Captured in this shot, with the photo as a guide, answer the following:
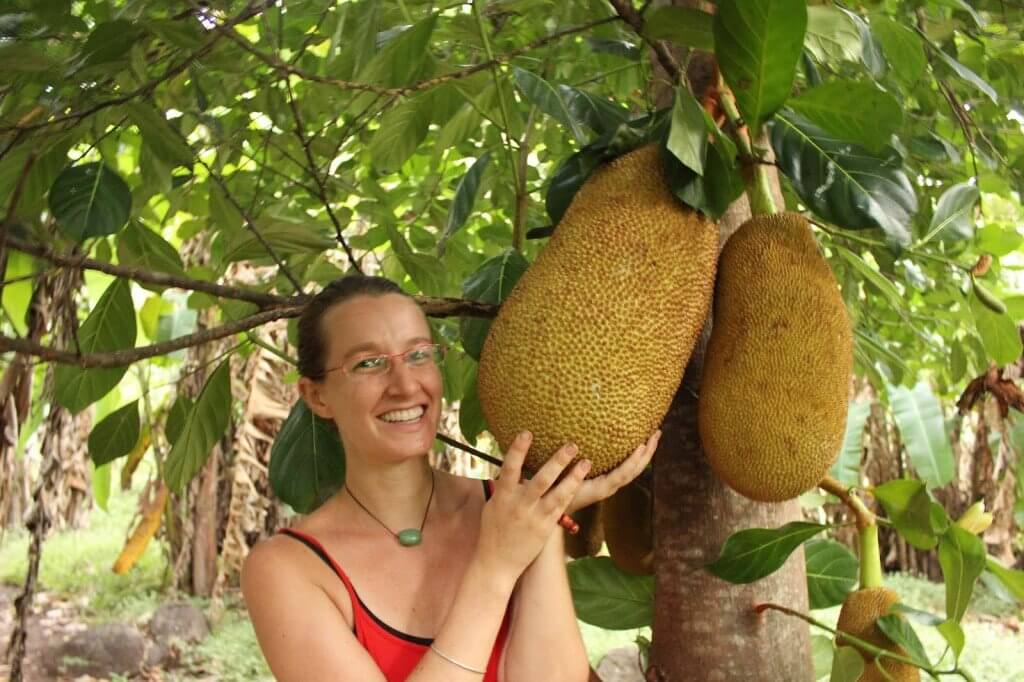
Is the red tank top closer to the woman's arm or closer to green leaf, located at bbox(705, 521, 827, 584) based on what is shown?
the woman's arm

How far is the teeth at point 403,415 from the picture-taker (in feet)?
Result: 3.65

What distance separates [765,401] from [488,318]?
355 mm

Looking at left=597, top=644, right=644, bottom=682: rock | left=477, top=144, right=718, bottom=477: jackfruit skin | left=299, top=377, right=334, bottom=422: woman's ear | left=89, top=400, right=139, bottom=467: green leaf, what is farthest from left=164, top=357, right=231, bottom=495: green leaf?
left=597, top=644, right=644, bottom=682: rock

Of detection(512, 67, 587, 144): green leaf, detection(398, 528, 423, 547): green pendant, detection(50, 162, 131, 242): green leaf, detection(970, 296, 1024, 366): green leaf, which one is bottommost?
detection(398, 528, 423, 547): green pendant

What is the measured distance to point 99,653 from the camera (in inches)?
184

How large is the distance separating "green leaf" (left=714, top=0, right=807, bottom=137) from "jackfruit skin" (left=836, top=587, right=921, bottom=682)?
585 millimetres

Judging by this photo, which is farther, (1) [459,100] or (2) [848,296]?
(2) [848,296]

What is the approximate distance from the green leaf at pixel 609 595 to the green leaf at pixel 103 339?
26.7 inches

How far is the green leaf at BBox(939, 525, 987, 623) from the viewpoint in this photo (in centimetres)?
107

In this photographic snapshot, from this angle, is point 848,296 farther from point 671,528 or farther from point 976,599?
point 976,599

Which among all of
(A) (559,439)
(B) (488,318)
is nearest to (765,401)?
(A) (559,439)

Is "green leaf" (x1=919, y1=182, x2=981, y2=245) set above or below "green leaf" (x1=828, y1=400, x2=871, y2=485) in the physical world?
above

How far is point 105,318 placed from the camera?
128 centimetres

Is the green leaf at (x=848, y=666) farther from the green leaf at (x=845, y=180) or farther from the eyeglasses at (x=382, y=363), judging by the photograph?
the eyeglasses at (x=382, y=363)
